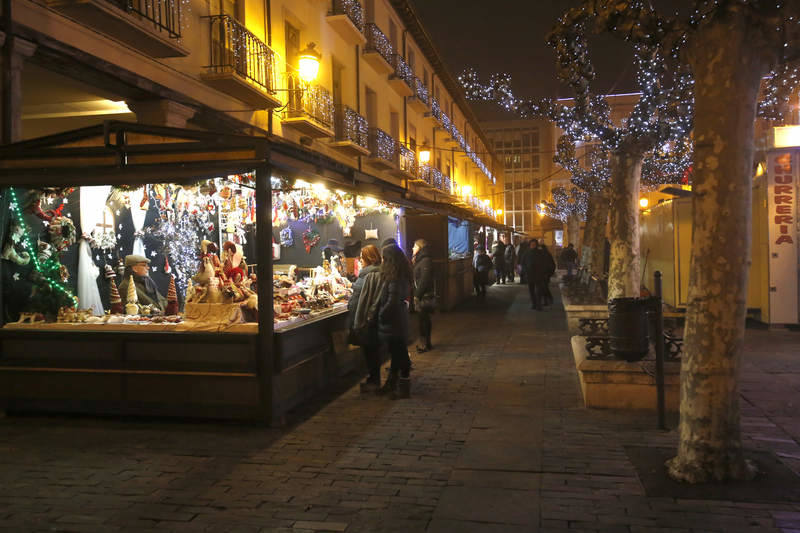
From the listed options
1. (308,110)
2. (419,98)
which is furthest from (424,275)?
(419,98)

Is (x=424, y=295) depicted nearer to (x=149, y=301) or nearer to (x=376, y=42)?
(x=149, y=301)

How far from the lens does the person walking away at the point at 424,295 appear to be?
32.9 ft

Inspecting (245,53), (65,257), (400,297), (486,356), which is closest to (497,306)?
(486,356)

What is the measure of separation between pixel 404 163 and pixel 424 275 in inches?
566

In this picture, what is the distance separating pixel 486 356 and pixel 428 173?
19221 mm

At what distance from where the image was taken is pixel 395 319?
23.3ft

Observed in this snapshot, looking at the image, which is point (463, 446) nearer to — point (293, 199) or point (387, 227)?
point (293, 199)

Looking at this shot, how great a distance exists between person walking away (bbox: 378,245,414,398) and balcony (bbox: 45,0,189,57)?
16.6 feet

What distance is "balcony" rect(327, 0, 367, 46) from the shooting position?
17250 millimetres

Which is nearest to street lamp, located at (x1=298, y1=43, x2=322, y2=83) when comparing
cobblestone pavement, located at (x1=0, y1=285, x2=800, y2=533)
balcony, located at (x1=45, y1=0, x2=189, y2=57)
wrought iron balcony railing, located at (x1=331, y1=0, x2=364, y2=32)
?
balcony, located at (x1=45, y1=0, x2=189, y2=57)

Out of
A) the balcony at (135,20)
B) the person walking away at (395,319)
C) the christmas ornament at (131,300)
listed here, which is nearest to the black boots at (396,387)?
the person walking away at (395,319)

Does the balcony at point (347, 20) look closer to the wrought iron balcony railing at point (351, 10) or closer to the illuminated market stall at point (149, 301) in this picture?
the wrought iron balcony railing at point (351, 10)

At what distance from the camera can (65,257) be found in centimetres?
795

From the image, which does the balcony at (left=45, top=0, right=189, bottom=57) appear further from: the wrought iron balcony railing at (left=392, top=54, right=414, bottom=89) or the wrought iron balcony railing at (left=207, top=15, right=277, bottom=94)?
the wrought iron balcony railing at (left=392, top=54, right=414, bottom=89)
